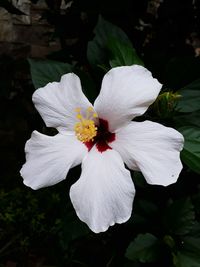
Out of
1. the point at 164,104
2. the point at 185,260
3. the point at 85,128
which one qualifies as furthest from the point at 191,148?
the point at 185,260

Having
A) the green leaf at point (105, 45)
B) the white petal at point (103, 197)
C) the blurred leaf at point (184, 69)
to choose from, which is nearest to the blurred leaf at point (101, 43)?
the green leaf at point (105, 45)

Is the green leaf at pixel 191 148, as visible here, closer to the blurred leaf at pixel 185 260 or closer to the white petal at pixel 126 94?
the white petal at pixel 126 94

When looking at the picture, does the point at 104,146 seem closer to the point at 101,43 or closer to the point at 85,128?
the point at 85,128

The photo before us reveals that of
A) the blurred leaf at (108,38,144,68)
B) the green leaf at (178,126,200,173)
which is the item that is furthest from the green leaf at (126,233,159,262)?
the blurred leaf at (108,38,144,68)

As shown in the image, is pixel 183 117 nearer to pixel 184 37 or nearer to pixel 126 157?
pixel 126 157

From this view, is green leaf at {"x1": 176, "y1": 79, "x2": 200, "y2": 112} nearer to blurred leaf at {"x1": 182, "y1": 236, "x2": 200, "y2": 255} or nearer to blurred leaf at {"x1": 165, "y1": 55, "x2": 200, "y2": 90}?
blurred leaf at {"x1": 165, "y1": 55, "x2": 200, "y2": 90}

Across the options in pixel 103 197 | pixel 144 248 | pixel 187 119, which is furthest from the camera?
pixel 144 248
